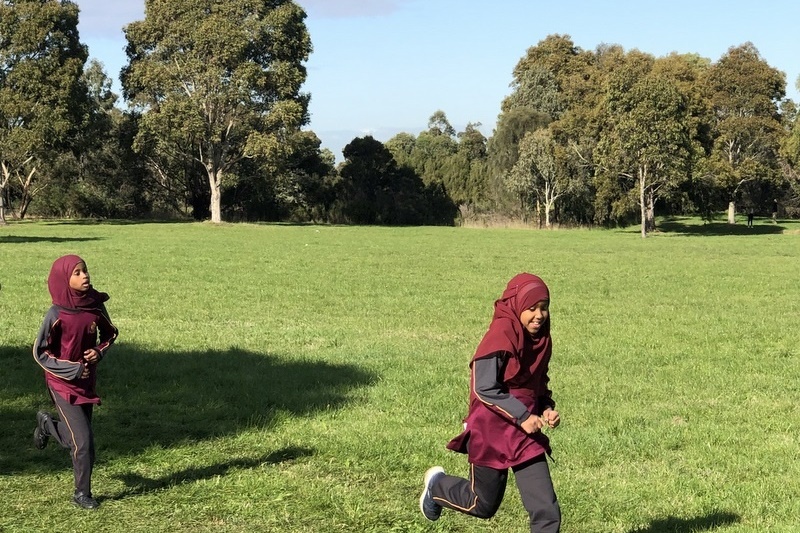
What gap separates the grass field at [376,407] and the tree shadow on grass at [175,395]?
30 mm

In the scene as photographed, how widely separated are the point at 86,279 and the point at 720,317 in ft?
36.8

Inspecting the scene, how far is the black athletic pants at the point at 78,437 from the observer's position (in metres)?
4.91

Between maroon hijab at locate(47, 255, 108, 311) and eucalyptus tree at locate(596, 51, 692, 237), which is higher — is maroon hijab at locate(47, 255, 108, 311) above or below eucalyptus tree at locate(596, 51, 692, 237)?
below

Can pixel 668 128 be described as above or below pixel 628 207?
above

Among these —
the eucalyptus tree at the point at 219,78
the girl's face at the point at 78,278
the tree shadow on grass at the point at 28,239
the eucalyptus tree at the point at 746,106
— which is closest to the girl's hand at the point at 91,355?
the girl's face at the point at 78,278

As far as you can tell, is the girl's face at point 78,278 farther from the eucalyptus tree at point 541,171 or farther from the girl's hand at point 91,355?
the eucalyptus tree at point 541,171

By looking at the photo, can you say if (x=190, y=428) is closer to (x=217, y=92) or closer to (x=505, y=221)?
(x=217, y=92)

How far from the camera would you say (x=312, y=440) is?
260 inches

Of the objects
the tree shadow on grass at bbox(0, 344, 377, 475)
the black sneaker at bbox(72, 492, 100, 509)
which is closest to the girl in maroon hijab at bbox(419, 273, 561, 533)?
the black sneaker at bbox(72, 492, 100, 509)

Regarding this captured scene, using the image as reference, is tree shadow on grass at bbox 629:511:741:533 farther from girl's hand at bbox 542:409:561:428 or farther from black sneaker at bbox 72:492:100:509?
black sneaker at bbox 72:492:100:509

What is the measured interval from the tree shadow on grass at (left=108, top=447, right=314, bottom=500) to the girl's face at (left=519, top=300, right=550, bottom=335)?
2.96m

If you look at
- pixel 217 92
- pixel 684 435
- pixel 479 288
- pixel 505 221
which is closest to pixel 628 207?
pixel 505 221

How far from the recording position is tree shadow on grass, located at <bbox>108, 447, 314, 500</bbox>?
5.48 metres

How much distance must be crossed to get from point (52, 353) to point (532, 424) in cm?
319
